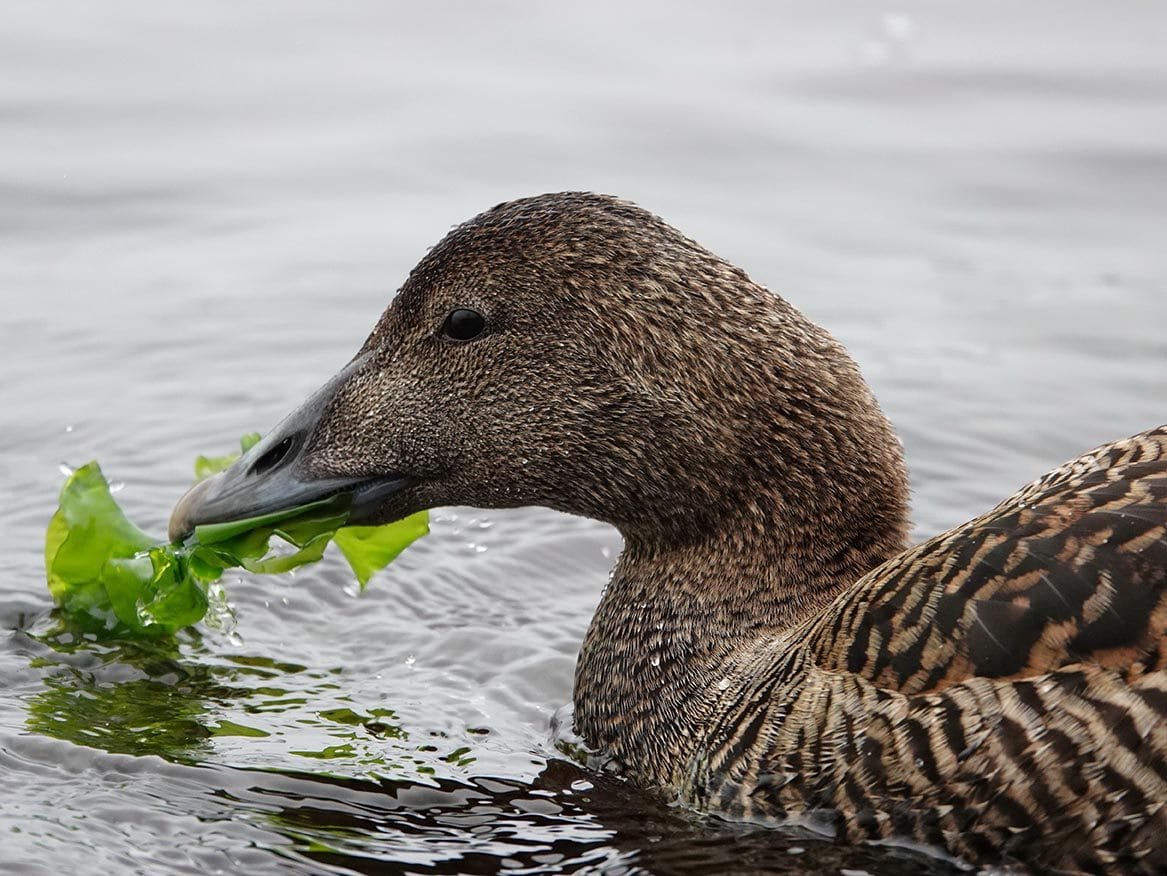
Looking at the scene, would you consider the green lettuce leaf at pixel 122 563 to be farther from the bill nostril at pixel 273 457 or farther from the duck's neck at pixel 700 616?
the duck's neck at pixel 700 616

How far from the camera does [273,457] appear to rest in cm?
677

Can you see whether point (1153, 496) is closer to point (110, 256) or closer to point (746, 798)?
point (746, 798)

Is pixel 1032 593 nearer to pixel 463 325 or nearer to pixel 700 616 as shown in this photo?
pixel 700 616

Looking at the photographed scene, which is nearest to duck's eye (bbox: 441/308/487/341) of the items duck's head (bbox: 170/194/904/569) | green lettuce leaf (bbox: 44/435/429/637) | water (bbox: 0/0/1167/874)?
duck's head (bbox: 170/194/904/569)

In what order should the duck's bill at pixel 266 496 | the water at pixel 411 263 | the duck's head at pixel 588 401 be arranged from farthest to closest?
the duck's bill at pixel 266 496
the duck's head at pixel 588 401
the water at pixel 411 263

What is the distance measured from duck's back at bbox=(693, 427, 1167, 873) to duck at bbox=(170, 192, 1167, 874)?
1cm

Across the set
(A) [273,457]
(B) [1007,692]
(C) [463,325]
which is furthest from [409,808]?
(B) [1007,692]

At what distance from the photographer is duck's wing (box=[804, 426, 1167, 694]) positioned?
18.0 ft

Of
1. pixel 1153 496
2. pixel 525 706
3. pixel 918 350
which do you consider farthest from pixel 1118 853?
pixel 918 350

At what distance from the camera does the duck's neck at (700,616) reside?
6.61 m

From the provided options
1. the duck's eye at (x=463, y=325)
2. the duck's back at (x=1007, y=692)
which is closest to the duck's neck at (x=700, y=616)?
the duck's back at (x=1007, y=692)

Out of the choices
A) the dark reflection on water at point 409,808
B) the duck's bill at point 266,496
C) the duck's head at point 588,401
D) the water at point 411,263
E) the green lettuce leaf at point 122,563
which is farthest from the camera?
the green lettuce leaf at point 122,563

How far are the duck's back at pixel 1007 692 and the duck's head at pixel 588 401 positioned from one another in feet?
2.01

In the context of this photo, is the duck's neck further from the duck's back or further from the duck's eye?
the duck's eye
